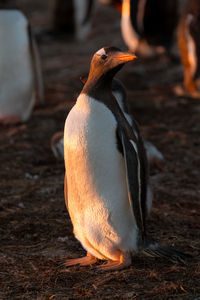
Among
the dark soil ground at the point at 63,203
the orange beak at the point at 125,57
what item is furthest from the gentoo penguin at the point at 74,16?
the orange beak at the point at 125,57

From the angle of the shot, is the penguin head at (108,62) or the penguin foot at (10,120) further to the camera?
the penguin foot at (10,120)

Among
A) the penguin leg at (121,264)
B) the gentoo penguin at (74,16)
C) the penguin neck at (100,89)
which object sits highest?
the penguin neck at (100,89)

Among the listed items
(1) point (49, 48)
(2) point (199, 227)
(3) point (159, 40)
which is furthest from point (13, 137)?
(1) point (49, 48)

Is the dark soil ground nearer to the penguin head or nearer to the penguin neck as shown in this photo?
the penguin neck

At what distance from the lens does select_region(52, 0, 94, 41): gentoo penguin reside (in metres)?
12.0

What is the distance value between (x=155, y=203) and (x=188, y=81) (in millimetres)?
3801

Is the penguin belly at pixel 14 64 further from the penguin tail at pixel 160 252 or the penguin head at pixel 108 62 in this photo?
the penguin tail at pixel 160 252

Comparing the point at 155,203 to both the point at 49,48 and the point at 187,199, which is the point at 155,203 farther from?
the point at 49,48

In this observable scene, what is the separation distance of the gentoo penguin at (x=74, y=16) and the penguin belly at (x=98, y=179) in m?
9.05

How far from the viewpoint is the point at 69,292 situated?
311cm

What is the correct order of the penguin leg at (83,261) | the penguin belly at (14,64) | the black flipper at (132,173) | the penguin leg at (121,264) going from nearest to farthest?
the black flipper at (132,173) → the penguin leg at (121,264) → the penguin leg at (83,261) → the penguin belly at (14,64)

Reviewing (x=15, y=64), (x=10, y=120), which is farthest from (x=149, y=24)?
(x=10, y=120)

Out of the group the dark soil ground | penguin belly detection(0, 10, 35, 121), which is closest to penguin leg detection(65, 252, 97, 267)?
the dark soil ground

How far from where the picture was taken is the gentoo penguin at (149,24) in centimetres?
963
